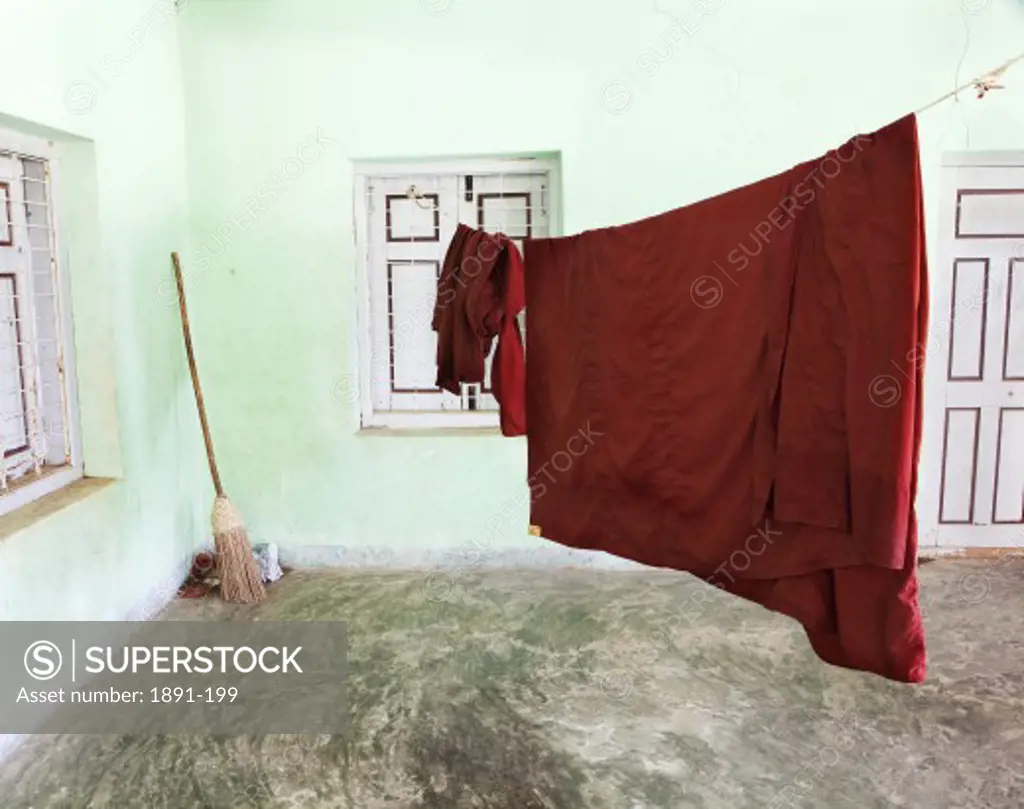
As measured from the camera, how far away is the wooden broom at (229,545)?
316 cm

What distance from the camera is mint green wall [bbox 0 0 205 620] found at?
2.33 metres

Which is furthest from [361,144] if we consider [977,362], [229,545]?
[977,362]

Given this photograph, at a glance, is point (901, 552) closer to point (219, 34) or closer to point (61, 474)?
point (61, 474)

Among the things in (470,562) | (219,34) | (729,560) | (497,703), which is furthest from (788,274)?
(219,34)

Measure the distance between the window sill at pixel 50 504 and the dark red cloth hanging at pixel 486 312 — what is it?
4.52 ft

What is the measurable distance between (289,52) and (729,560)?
9.46ft

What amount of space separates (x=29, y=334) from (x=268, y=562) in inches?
54.2

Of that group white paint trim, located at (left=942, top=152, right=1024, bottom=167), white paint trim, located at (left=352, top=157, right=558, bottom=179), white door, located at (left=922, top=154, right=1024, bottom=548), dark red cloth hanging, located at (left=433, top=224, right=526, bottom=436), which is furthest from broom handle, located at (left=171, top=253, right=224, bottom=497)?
white paint trim, located at (left=942, top=152, right=1024, bottom=167)

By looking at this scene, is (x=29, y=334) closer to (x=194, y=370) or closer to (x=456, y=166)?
(x=194, y=370)

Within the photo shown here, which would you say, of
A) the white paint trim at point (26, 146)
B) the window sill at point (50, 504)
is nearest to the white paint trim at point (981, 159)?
the white paint trim at point (26, 146)

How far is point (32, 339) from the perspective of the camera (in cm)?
258

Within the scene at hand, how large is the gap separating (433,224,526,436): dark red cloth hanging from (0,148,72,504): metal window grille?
1457 millimetres

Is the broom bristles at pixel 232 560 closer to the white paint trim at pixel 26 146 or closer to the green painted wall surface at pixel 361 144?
the green painted wall surface at pixel 361 144

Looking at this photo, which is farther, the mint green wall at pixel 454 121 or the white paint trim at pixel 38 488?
the mint green wall at pixel 454 121
